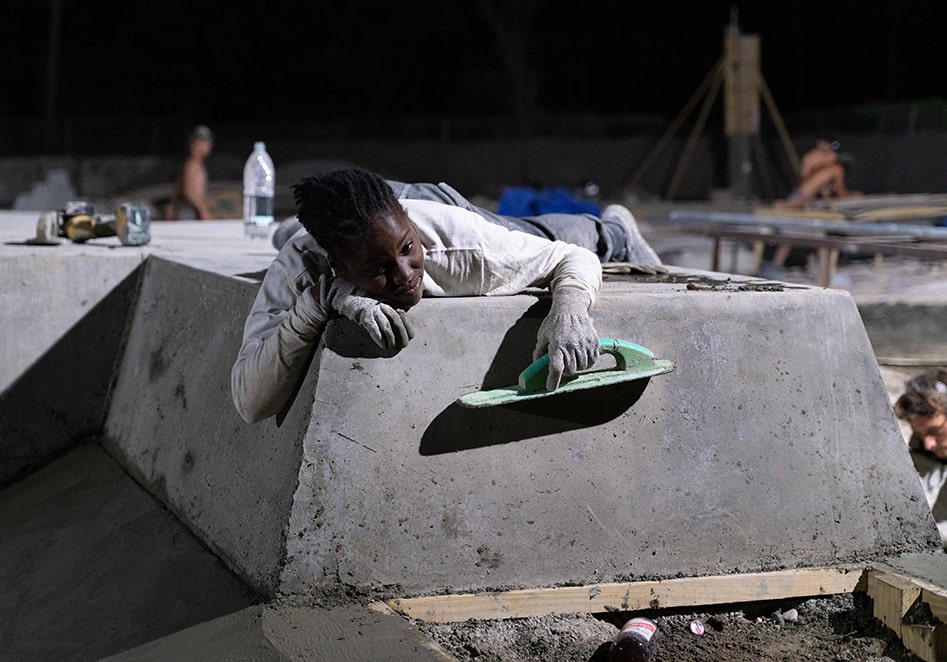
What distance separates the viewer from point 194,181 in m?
11.8

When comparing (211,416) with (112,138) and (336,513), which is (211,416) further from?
(112,138)

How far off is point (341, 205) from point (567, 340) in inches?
27.7

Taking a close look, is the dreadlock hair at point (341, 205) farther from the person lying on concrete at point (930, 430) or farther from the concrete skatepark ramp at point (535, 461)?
the person lying on concrete at point (930, 430)

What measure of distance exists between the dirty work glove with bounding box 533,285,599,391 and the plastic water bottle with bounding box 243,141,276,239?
3.41 m

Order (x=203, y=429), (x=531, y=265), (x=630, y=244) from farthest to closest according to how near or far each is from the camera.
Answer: (x=630, y=244), (x=203, y=429), (x=531, y=265)

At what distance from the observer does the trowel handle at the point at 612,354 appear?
2988mm

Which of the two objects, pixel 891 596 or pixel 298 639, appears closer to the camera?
pixel 298 639

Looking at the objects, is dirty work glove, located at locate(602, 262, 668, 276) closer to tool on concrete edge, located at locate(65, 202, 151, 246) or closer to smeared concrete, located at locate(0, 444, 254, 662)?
smeared concrete, located at locate(0, 444, 254, 662)

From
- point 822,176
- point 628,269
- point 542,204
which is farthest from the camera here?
point 822,176

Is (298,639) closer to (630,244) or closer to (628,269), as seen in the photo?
(628,269)

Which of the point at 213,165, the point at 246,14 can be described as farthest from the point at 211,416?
the point at 246,14

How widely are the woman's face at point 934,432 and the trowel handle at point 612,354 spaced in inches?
83.9

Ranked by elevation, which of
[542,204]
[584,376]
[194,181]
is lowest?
[584,376]

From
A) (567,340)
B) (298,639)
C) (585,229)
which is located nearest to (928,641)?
(567,340)
